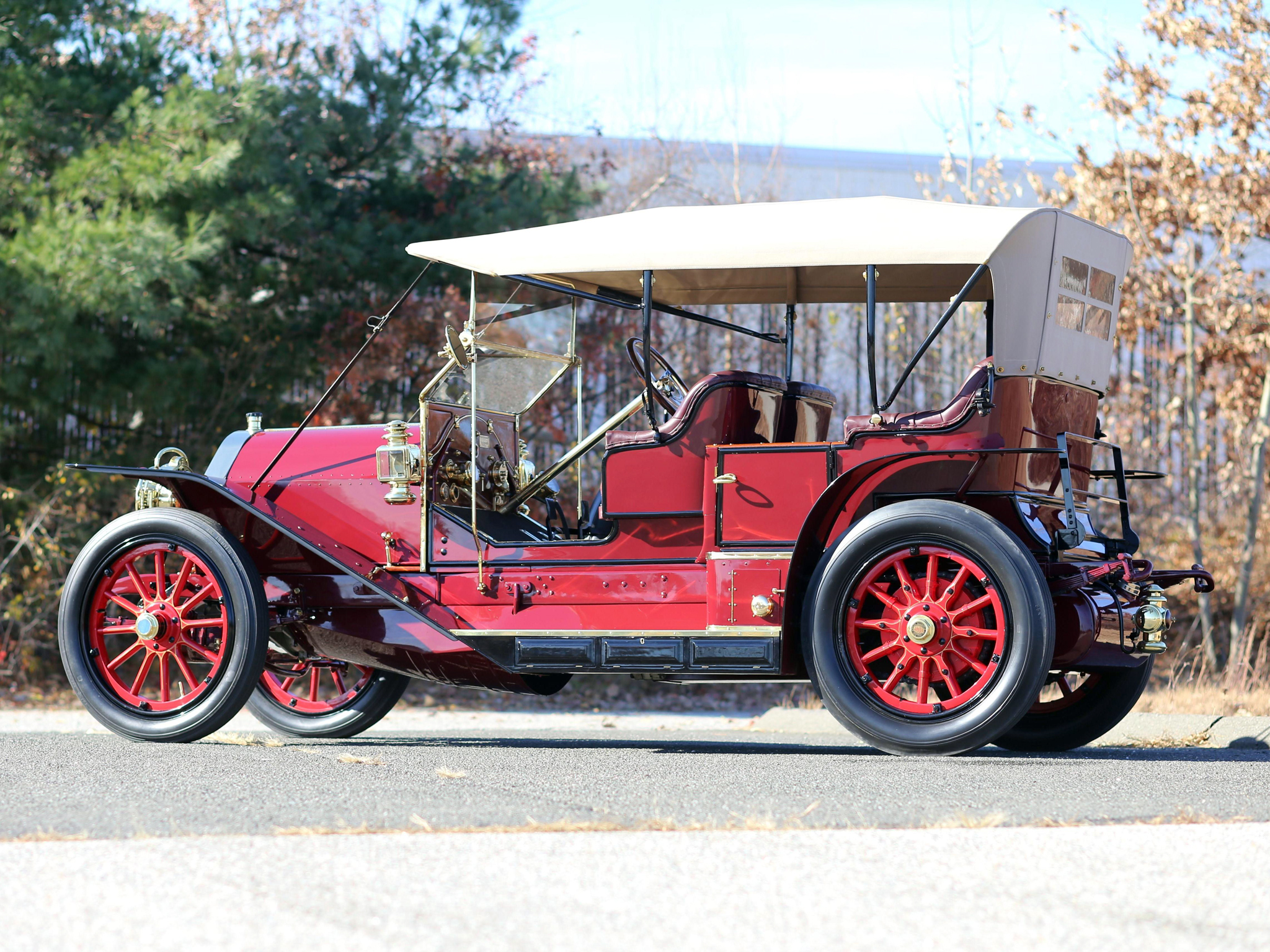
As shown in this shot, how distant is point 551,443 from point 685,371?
1640 millimetres

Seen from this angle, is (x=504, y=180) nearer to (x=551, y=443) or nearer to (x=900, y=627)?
(x=551, y=443)

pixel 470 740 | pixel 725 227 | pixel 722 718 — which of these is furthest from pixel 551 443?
pixel 725 227

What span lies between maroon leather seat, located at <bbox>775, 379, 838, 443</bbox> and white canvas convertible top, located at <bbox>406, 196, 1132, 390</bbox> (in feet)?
1.82

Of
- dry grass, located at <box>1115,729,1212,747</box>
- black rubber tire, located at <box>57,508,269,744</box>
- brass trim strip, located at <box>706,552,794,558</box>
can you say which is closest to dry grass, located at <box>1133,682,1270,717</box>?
dry grass, located at <box>1115,729,1212,747</box>

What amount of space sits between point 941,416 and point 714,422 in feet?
3.05

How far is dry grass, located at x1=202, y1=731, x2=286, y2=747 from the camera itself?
6.39 metres

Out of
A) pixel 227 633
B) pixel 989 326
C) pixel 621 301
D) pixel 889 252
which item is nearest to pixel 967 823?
pixel 889 252

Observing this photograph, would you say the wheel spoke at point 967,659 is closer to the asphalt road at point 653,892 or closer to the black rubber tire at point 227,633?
the asphalt road at point 653,892

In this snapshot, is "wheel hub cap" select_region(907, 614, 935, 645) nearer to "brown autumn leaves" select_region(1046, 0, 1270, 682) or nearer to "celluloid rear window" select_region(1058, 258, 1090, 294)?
"celluloid rear window" select_region(1058, 258, 1090, 294)

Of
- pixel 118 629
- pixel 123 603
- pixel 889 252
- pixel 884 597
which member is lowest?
pixel 118 629

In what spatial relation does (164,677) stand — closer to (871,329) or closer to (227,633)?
(227,633)

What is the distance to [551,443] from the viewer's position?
527 inches

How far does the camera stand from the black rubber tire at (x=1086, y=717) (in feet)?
21.2

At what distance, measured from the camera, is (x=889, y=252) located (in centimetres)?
597
